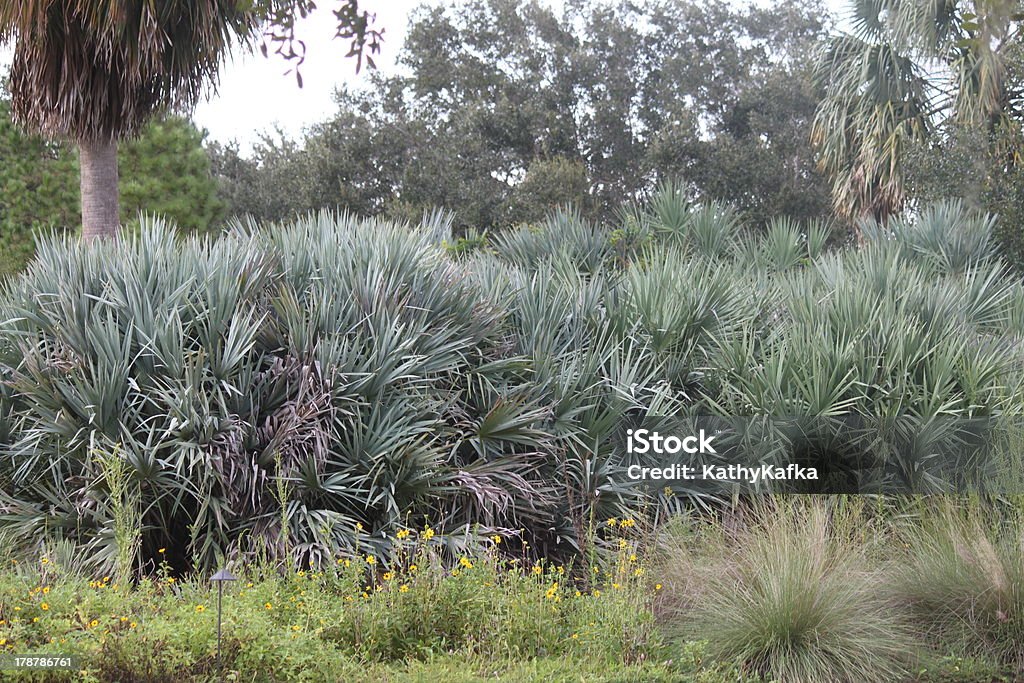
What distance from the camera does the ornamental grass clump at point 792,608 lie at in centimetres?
488

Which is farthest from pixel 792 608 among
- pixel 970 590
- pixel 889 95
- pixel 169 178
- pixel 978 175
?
pixel 169 178

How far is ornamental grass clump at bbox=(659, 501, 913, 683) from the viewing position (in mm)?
4883

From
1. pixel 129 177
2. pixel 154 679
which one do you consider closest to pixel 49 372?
pixel 154 679

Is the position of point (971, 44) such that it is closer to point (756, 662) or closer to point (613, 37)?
point (756, 662)

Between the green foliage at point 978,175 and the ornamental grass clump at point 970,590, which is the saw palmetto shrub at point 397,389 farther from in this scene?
the green foliage at point 978,175

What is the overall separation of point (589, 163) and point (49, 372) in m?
24.3

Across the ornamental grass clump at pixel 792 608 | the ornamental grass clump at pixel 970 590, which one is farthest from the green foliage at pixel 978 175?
the ornamental grass clump at pixel 792 608

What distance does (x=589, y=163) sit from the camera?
2981cm

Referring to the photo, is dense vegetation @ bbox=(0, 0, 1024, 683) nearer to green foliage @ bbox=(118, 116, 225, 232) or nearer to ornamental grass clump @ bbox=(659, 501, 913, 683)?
ornamental grass clump @ bbox=(659, 501, 913, 683)

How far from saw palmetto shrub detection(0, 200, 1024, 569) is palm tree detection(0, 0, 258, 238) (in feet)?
11.6

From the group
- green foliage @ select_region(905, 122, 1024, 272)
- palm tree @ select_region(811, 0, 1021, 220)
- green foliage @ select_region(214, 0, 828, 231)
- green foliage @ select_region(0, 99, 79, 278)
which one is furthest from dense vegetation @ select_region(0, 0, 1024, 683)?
green foliage @ select_region(214, 0, 828, 231)

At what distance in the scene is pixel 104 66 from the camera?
11.1 metres

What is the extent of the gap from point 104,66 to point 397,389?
6519 mm

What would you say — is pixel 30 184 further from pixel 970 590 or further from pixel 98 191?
pixel 970 590
